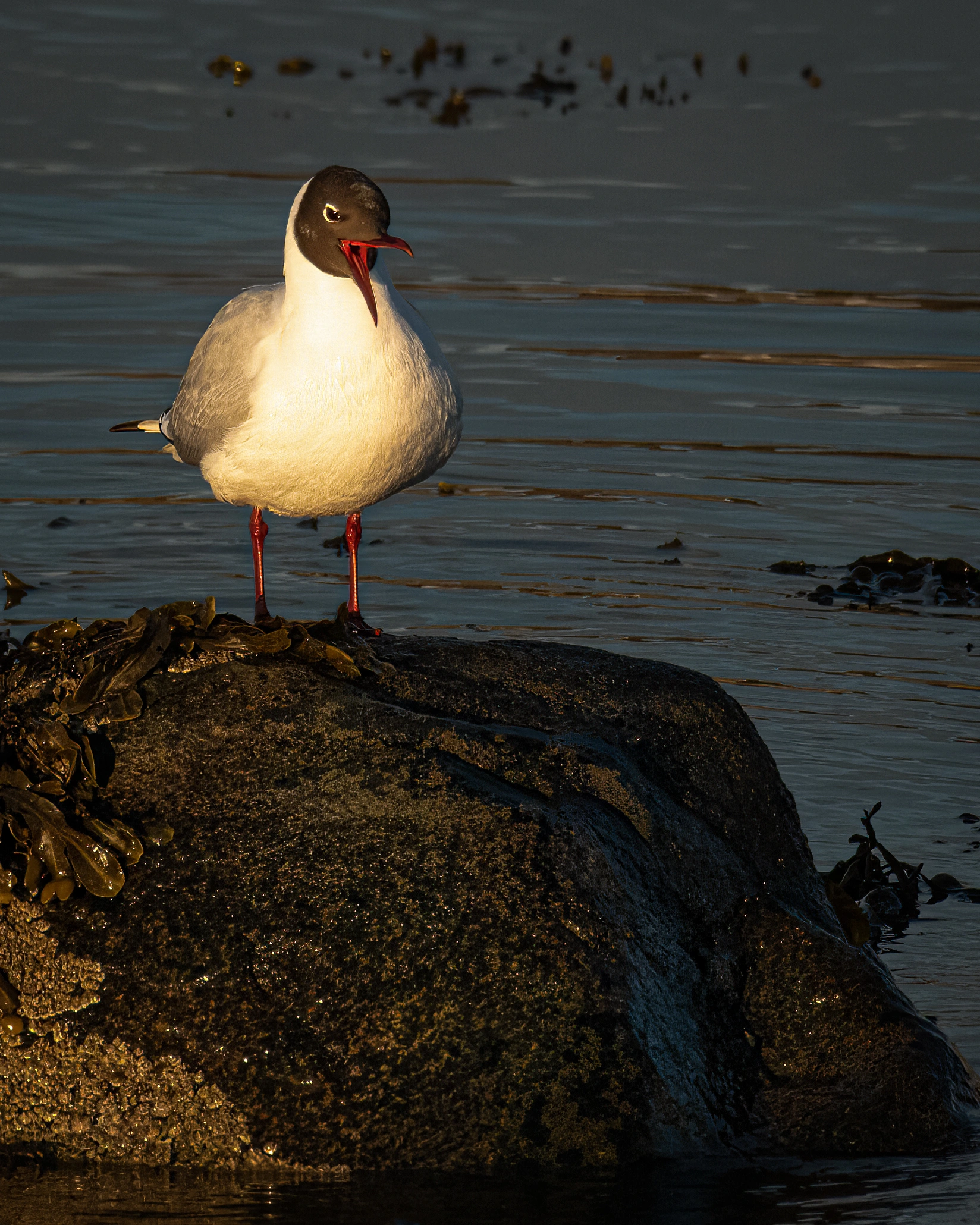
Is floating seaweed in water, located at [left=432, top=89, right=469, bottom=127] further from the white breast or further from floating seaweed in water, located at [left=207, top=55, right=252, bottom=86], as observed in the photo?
the white breast

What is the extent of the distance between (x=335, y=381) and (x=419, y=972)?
211cm

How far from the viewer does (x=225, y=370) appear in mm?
6055

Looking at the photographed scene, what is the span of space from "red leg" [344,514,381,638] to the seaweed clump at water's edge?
1.00 ft

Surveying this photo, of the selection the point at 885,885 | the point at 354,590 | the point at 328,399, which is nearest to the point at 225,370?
the point at 328,399

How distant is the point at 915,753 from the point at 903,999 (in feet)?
8.36

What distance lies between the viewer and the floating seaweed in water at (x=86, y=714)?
4.21m

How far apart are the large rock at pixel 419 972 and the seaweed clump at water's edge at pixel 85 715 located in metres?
0.06

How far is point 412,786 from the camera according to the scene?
14.4 ft

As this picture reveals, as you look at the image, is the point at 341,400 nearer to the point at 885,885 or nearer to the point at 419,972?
the point at 419,972

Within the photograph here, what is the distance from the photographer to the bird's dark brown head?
5.52 metres

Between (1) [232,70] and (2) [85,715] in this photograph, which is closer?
(2) [85,715]

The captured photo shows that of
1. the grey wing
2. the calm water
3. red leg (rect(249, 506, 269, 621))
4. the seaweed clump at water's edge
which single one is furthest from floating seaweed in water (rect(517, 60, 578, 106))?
the seaweed clump at water's edge

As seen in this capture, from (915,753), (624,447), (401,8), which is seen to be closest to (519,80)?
(401,8)

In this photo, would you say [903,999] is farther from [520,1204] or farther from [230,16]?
[230,16]
